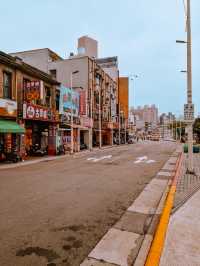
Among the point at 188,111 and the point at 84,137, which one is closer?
the point at 188,111

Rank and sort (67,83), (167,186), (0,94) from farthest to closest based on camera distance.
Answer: (67,83), (0,94), (167,186)

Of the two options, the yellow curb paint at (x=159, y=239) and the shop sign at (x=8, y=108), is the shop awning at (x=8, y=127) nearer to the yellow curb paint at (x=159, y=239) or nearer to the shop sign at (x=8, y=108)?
the shop sign at (x=8, y=108)

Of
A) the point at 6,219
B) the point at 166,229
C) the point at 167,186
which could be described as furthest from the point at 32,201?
the point at 167,186

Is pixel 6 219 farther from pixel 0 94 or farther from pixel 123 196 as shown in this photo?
pixel 0 94

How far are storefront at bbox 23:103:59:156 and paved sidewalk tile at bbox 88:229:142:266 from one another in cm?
1736

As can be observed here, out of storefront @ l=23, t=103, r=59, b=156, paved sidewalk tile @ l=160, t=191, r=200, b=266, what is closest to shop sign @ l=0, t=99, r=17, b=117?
storefront @ l=23, t=103, r=59, b=156

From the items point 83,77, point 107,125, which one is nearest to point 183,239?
point 83,77

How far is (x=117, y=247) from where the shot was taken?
12.9ft

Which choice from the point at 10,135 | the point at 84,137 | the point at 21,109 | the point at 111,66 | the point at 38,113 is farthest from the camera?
the point at 111,66

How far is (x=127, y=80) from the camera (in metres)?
70.1

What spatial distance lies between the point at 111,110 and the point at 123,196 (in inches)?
1724

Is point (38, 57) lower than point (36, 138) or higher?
higher

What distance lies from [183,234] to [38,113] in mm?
18475

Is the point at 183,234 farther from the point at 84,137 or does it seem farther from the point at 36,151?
the point at 84,137
